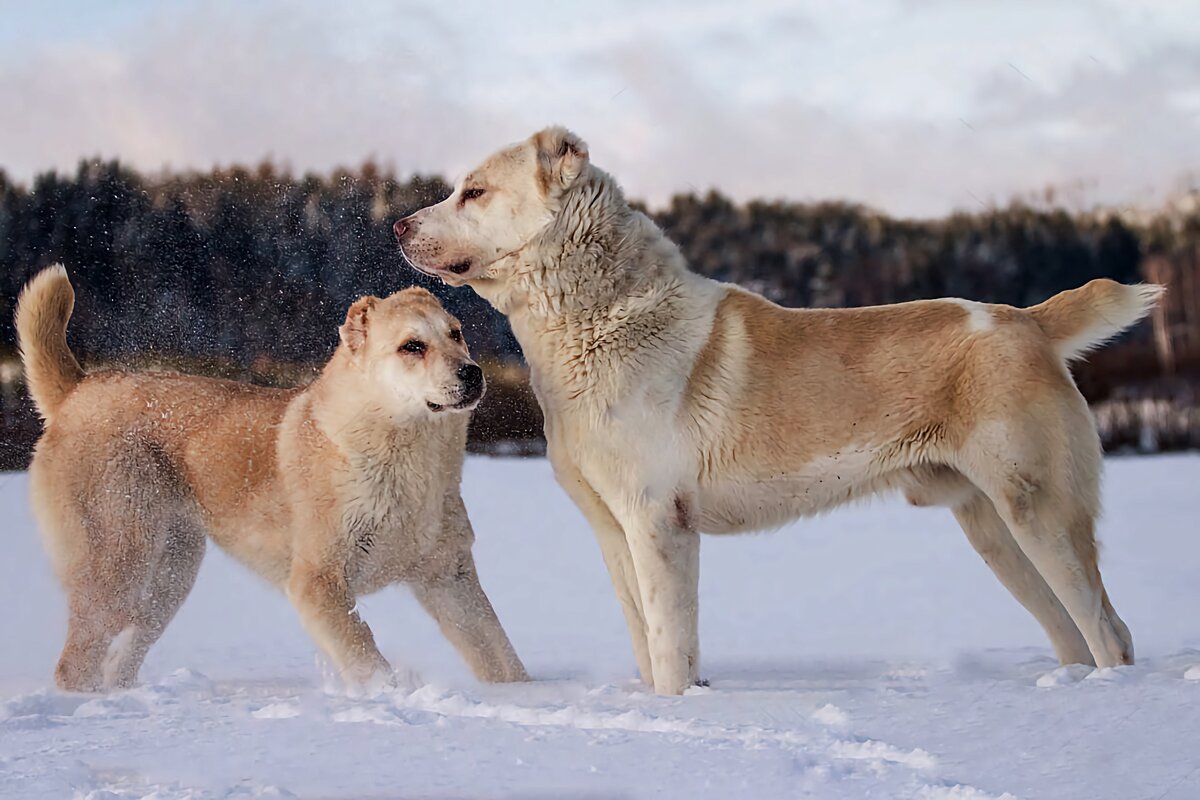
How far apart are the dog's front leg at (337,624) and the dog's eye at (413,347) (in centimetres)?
83

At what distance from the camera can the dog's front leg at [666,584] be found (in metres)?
4.05

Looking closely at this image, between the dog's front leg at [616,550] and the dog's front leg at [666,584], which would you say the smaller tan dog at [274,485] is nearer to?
the dog's front leg at [616,550]

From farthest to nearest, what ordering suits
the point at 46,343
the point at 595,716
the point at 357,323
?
1. the point at 46,343
2. the point at 357,323
3. the point at 595,716

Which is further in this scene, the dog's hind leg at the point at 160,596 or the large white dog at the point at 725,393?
the dog's hind leg at the point at 160,596

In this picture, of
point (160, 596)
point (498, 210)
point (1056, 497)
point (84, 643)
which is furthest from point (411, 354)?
point (1056, 497)

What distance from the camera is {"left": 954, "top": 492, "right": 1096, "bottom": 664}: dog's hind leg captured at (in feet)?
15.1

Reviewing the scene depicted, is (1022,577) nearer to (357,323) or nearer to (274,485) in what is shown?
(357,323)

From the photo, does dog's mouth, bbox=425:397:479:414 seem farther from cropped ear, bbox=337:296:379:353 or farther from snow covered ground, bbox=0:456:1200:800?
snow covered ground, bbox=0:456:1200:800

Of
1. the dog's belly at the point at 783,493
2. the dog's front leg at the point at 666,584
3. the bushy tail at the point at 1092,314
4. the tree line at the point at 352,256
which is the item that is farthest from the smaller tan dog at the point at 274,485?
the bushy tail at the point at 1092,314

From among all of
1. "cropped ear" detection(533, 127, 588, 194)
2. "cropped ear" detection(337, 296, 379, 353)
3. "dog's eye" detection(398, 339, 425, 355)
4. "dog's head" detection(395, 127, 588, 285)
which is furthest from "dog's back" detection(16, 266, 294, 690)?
"cropped ear" detection(533, 127, 588, 194)

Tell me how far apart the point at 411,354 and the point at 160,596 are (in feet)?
5.13

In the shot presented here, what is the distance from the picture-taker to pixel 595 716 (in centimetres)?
376

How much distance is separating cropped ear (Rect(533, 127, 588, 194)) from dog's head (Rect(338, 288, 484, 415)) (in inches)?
26.5

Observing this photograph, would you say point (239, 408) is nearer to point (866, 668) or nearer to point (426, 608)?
point (426, 608)
